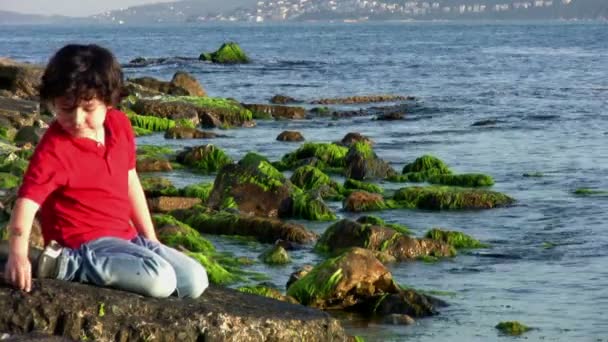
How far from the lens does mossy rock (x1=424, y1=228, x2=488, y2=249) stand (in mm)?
13500

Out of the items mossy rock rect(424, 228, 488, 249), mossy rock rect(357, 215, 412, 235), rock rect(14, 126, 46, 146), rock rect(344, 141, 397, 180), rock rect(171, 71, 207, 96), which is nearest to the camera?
mossy rock rect(424, 228, 488, 249)

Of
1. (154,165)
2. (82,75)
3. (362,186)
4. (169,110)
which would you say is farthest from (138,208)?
(169,110)

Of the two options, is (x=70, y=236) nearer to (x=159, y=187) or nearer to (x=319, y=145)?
(x=159, y=187)

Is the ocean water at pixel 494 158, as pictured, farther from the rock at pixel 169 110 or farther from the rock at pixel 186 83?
Answer: the rock at pixel 186 83

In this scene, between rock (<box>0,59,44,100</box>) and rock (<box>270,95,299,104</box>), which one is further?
rock (<box>270,95,299,104</box>)

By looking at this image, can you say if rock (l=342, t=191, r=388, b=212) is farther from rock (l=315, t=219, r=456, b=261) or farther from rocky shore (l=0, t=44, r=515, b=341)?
rock (l=315, t=219, r=456, b=261)

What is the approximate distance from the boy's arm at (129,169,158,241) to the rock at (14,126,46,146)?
13.8m

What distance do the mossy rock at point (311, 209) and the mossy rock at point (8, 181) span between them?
319 cm

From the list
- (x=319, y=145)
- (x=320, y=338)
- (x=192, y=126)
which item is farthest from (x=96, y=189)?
(x=192, y=126)

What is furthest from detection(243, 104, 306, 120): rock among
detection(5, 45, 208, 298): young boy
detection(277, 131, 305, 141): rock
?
detection(5, 45, 208, 298): young boy

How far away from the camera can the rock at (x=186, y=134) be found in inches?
983

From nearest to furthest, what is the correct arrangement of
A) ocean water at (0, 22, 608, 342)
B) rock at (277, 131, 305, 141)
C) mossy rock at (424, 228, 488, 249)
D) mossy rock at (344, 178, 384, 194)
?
1. ocean water at (0, 22, 608, 342)
2. mossy rock at (424, 228, 488, 249)
3. mossy rock at (344, 178, 384, 194)
4. rock at (277, 131, 305, 141)

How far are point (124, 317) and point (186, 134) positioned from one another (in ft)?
62.2

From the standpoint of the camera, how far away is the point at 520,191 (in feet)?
58.7
